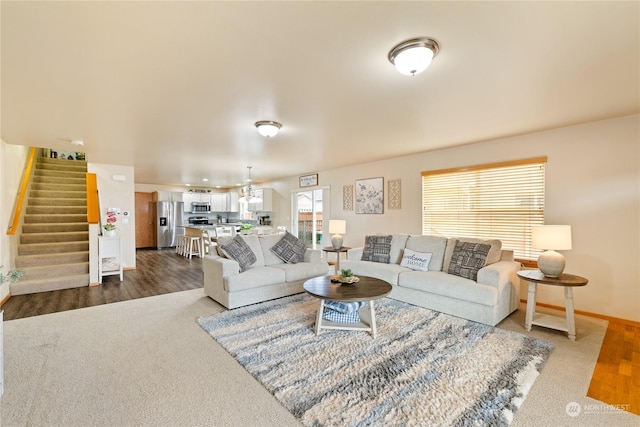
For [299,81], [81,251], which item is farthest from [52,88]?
[81,251]

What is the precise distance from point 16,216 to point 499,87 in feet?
22.8

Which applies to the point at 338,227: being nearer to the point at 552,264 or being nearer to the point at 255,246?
the point at 255,246

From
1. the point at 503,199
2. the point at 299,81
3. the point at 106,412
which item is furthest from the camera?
the point at 503,199

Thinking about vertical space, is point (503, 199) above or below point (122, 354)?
above

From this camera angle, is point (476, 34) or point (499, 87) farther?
point (499, 87)

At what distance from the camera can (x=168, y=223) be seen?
1003 cm

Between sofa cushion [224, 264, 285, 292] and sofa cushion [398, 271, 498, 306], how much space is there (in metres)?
1.71

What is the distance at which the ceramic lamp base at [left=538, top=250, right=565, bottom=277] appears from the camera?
116 inches

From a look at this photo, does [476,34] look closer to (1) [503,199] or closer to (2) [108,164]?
(1) [503,199]

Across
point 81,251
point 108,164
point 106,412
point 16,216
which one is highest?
point 108,164

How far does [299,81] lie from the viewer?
2375 mm

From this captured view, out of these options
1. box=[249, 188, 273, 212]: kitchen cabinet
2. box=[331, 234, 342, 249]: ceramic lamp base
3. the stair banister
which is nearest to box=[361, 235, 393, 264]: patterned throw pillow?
box=[331, 234, 342, 249]: ceramic lamp base

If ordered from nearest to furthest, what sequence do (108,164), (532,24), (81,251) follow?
(532,24), (81,251), (108,164)

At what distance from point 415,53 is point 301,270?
3.17 metres
